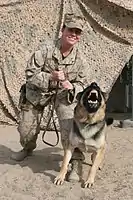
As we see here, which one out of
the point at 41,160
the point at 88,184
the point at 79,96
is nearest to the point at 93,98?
the point at 79,96

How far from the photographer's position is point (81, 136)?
14.1 ft

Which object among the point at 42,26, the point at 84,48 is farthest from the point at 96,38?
the point at 42,26

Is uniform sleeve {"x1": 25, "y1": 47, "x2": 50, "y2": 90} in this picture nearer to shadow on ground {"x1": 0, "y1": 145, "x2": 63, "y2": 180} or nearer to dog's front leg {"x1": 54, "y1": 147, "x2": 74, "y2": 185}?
dog's front leg {"x1": 54, "y1": 147, "x2": 74, "y2": 185}

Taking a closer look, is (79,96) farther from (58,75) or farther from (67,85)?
(58,75)

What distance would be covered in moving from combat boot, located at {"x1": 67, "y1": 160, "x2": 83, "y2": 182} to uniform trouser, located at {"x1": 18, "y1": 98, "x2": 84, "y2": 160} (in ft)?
0.19

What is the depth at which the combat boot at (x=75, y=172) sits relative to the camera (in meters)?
4.38

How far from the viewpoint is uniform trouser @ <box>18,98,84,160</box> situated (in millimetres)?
4480

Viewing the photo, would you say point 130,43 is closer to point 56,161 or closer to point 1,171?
point 56,161

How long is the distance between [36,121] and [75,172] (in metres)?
0.69

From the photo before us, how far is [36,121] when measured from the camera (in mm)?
4730

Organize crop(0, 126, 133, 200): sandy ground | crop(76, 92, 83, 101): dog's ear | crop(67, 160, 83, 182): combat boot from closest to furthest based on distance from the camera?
1. crop(0, 126, 133, 200): sandy ground
2. crop(76, 92, 83, 101): dog's ear
3. crop(67, 160, 83, 182): combat boot

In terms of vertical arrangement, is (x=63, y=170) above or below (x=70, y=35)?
below

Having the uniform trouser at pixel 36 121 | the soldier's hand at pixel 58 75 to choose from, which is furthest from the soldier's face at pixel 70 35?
the uniform trouser at pixel 36 121

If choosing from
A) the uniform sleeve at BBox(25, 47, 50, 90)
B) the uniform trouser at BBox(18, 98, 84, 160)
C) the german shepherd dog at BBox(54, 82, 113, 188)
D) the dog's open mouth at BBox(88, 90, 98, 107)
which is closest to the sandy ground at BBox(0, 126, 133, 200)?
the german shepherd dog at BBox(54, 82, 113, 188)
